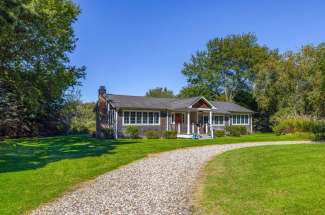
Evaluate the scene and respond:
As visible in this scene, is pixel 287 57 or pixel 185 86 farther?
pixel 185 86

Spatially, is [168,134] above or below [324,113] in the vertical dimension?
below

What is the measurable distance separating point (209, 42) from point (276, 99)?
66.1ft

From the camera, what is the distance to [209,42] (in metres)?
58.0

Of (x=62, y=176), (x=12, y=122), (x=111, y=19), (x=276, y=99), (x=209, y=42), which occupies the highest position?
(x=209, y=42)

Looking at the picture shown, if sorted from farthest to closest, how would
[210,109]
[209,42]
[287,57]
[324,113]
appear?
[209,42] → [287,57] → [324,113] → [210,109]

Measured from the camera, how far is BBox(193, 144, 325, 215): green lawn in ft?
21.3

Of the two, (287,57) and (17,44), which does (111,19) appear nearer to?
(17,44)

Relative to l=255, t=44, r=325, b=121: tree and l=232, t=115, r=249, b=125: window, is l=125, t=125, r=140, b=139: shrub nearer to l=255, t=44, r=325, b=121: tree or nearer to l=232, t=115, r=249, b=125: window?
l=232, t=115, r=249, b=125: window

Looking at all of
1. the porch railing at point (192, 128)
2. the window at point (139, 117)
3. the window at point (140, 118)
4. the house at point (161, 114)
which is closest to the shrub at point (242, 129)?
the house at point (161, 114)

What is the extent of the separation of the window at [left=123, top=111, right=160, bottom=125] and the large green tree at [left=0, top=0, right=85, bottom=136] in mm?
5673

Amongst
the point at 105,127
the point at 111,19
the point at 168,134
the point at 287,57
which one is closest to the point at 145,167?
the point at 111,19

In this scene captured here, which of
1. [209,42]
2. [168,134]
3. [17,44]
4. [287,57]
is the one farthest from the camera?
[209,42]

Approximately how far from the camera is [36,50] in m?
20.7

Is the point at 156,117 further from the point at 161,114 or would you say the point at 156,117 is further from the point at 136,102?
the point at 136,102
